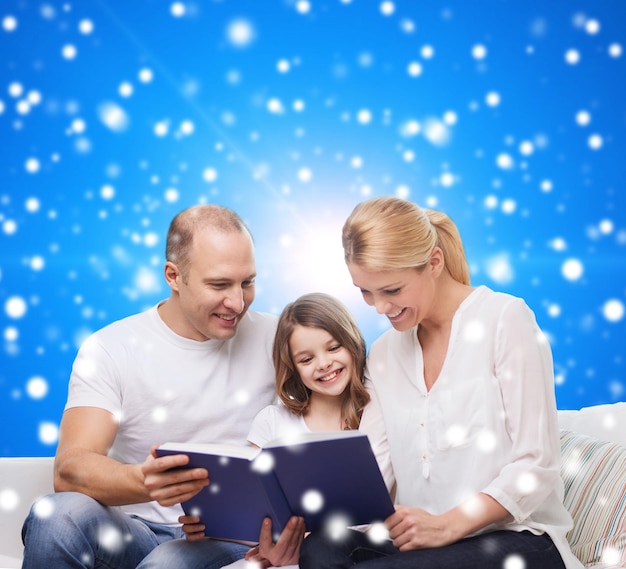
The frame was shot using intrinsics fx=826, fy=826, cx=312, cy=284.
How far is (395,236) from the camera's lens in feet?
5.39

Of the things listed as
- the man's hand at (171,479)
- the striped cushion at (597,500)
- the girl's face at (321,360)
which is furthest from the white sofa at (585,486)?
the man's hand at (171,479)

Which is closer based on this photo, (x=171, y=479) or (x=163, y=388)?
(x=171, y=479)

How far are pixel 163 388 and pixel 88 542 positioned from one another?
406 millimetres

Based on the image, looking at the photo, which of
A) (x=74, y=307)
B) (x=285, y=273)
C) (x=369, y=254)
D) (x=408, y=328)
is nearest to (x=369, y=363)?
(x=408, y=328)

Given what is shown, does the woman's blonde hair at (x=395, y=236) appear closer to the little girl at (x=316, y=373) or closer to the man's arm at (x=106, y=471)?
the little girl at (x=316, y=373)

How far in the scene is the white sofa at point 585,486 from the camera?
1.77 m

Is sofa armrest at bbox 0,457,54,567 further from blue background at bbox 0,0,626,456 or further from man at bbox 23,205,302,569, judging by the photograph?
blue background at bbox 0,0,626,456

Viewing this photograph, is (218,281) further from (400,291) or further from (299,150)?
(299,150)

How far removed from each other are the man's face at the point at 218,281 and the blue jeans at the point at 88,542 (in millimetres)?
485

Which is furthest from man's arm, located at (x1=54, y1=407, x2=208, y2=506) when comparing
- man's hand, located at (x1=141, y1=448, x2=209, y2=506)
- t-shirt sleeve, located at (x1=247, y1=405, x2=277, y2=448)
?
t-shirt sleeve, located at (x1=247, y1=405, x2=277, y2=448)

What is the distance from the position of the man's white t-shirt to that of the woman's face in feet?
1.64

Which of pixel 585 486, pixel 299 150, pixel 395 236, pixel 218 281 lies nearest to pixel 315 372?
pixel 218 281

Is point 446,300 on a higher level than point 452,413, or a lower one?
higher

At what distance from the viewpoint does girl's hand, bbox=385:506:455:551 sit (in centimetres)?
146
